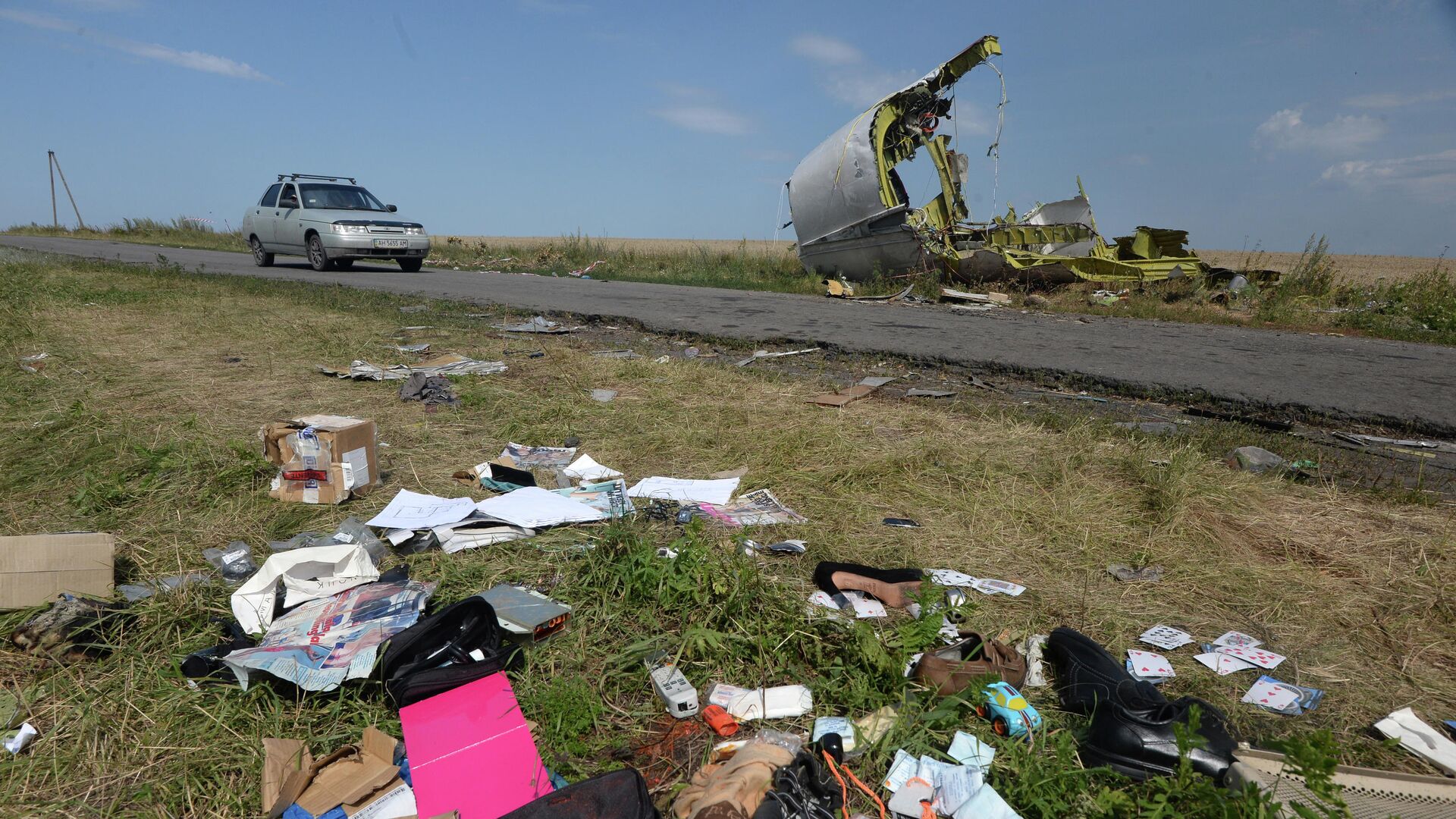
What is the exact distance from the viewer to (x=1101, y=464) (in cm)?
386

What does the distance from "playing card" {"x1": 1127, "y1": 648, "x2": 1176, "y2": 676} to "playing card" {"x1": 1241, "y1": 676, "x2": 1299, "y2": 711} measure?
0.63ft

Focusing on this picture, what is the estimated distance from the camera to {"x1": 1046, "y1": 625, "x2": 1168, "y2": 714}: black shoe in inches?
76.0

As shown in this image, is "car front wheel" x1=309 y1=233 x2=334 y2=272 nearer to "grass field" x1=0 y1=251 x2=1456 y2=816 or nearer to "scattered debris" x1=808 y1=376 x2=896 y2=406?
"grass field" x1=0 y1=251 x2=1456 y2=816

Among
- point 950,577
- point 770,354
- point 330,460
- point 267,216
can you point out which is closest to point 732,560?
point 950,577

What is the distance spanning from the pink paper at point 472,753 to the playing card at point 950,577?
1.44 metres

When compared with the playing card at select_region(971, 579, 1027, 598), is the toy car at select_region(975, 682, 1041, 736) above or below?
below

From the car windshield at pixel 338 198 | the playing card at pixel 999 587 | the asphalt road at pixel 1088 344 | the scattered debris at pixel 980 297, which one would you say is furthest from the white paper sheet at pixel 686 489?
the car windshield at pixel 338 198

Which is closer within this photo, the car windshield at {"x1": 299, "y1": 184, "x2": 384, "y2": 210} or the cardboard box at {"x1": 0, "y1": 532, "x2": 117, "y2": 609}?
the cardboard box at {"x1": 0, "y1": 532, "x2": 117, "y2": 609}

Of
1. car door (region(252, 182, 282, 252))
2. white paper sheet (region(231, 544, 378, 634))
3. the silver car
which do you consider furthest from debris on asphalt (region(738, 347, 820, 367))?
car door (region(252, 182, 282, 252))

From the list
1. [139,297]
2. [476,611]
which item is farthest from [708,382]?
[139,297]

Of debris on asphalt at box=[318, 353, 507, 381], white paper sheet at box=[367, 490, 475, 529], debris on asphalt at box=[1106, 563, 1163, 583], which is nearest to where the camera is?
debris on asphalt at box=[1106, 563, 1163, 583]

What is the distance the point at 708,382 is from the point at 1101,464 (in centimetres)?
271

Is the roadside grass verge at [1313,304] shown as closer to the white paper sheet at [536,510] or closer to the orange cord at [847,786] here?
the white paper sheet at [536,510]

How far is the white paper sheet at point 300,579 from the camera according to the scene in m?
2.37
